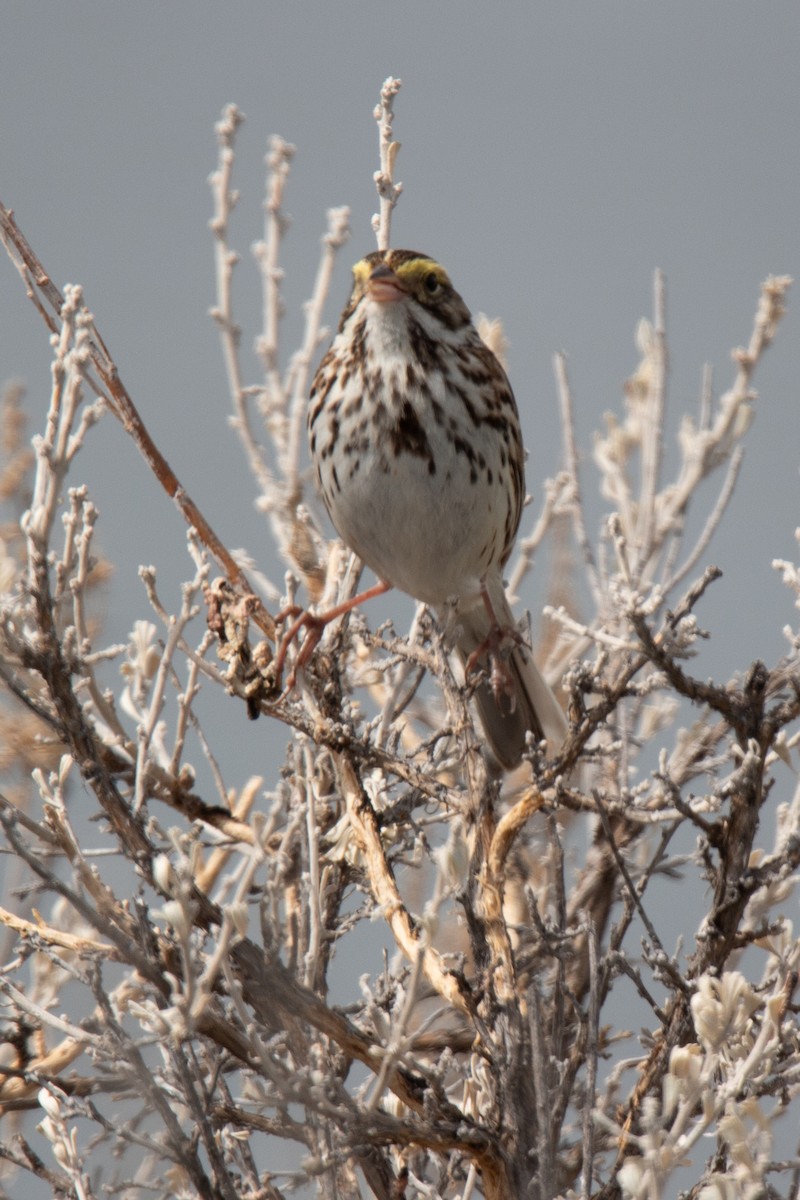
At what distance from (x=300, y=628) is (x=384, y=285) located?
Answer: 3.02 feet

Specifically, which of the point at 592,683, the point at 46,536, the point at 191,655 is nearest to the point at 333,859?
the point at 191,655

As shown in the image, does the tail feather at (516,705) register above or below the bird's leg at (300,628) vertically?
above

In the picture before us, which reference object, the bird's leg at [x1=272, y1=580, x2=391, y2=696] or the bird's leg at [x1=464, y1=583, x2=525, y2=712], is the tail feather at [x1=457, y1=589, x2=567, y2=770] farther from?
the bird's leg at [x1=272, y1=580, x2=391, y2=696]

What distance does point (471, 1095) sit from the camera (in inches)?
90.2

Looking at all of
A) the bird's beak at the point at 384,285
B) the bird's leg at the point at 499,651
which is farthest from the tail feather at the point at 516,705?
the bird's beak at the point at 384,285

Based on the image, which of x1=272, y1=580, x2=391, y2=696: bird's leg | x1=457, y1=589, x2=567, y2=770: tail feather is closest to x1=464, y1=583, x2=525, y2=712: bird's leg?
x1=457, y1=589, x2=567, y2=770: tail feather

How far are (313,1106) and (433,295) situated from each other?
233 centimetres

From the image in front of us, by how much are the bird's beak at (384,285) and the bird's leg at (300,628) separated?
28.9 inches

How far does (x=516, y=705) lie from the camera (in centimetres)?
367

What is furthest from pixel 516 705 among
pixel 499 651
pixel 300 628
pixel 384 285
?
pixel 384 285

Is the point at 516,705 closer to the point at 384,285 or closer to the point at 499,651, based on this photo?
the point at 499,651

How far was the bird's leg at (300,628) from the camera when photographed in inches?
108

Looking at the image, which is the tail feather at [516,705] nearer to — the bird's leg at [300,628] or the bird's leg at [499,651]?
the bird's leg at [499,651]

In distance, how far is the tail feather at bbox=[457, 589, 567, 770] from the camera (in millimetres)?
3754
